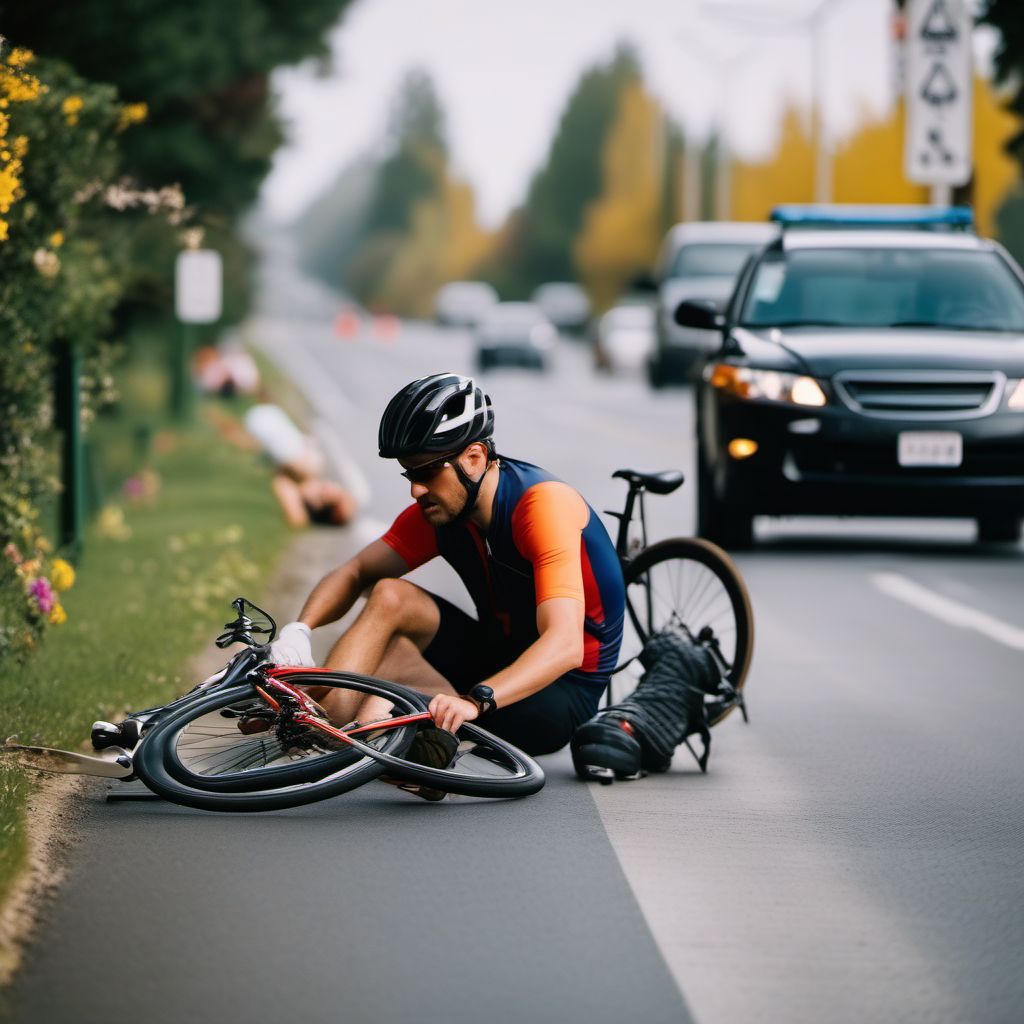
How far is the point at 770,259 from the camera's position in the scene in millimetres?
15641

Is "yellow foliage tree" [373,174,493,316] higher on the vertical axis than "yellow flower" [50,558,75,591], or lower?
lower

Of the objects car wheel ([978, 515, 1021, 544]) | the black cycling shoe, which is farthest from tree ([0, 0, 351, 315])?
the black cycling shoe

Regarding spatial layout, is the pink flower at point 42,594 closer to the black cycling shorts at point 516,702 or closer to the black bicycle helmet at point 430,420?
the black cycling shorts at point 516,702

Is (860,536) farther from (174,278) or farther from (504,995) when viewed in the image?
(174,278)

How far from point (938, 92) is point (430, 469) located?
18357 mm

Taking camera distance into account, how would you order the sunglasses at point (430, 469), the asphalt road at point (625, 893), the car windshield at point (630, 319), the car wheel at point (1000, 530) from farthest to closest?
the car windshield at point (630, 319) < the car wheel at point (1000, 530) < the sunglasses at point (430, 469) < the asphalt road at point (625, 893)

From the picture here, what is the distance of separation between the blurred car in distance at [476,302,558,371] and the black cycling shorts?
47.5m

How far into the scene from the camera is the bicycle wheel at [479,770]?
7297 mm

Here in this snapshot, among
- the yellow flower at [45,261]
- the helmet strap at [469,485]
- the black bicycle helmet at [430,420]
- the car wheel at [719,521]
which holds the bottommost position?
the car wheel at [719,521]

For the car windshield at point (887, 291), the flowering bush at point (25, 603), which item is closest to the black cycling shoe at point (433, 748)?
the flowering bush at point (25, 603)

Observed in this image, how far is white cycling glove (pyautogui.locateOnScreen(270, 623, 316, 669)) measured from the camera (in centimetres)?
750

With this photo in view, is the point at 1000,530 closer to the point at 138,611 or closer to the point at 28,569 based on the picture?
the point at 138,611

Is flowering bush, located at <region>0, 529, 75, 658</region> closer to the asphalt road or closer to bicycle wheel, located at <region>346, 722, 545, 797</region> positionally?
the asphalt road

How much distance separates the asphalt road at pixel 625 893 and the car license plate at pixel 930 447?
3.78 metres
